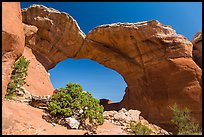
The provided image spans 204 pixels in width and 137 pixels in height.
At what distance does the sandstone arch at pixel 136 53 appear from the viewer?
17453 mm

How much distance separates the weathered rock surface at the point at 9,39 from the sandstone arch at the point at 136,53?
36.5ft

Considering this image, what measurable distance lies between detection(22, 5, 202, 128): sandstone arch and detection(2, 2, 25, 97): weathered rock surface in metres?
11.1

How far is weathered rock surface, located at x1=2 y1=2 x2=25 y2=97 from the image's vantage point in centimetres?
786

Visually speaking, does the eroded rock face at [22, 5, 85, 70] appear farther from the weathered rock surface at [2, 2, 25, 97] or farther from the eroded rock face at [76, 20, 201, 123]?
the weathered rock surface at [2, 2, 25, 97]

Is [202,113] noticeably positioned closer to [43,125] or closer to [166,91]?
[166,91]

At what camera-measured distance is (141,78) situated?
20891 mm

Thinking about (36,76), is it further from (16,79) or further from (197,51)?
(197,51)

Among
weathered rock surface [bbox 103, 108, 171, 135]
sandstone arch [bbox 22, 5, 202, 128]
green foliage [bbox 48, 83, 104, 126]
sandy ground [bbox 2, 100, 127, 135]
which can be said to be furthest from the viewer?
sandstone arch [bbox 22, 5, 202, 128]

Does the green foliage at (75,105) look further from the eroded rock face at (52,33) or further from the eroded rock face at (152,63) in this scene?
the eroded rock face at (52,33)

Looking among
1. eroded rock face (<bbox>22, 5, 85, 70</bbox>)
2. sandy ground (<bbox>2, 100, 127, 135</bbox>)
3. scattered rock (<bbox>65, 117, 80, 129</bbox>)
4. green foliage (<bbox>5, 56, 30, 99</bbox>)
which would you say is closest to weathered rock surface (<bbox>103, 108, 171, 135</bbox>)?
scattered rock (<bbox>65, 117, 80, 129</bbox>)

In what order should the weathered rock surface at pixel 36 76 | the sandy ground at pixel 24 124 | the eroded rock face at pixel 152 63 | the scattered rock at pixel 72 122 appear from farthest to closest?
the weathered rock surface at pixel 36 76 < the eroded rock face at pixel 152 63 < the scattered rock at pixel 72 122 < the sandy ground at pixel 24 124

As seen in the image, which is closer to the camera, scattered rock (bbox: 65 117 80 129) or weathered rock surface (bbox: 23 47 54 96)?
scattered rock (bbox: 65 117 80 129)

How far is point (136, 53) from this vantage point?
20.7 metres

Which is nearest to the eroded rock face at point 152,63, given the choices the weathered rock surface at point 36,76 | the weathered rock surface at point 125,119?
the weathered rock surface at point 125,119
